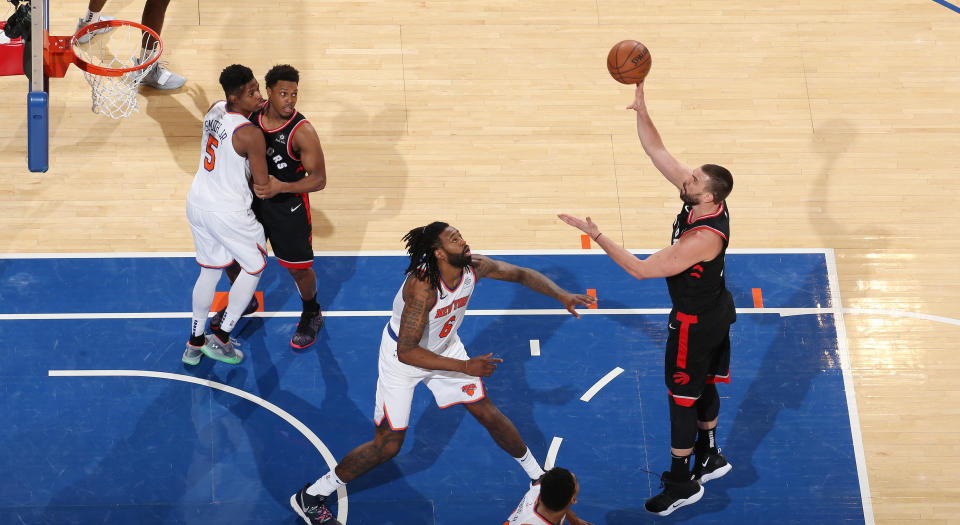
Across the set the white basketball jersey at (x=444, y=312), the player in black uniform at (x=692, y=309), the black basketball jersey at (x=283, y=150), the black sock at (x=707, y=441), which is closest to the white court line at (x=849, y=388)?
the player in black uniform at (x=692, y=309)

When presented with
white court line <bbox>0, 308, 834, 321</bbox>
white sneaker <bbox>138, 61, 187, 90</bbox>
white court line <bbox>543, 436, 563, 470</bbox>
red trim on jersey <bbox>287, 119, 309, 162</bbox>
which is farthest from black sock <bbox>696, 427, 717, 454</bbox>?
white sneaker <bbox>138, 61, 187, 90</bbox>

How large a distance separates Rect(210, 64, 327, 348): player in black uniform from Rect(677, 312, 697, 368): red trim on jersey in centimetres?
262

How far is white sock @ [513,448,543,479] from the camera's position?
6139mm

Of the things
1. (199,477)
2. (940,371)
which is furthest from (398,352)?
(940,371)

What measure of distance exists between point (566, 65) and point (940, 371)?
4300mm

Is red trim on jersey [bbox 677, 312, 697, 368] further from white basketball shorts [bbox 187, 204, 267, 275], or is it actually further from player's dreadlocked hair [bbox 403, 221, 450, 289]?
white basketball shorts [bbox 187, 204, 267, 275]

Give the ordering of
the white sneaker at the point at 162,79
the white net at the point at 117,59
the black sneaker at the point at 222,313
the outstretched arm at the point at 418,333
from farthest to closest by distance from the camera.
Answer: the white sneaker at the point at 162,79
the white net at the point at 117,59
the black sneaker at the point at 222,313
the outstretched arm at the point at 418,333

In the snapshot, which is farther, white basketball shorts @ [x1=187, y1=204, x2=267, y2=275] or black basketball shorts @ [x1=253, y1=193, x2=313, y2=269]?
black basketball shorts @ [x1=253, y1=193, x2=313, y2=269]

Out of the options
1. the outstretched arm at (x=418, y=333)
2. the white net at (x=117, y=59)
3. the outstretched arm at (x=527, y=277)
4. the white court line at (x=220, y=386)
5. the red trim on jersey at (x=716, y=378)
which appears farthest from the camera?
the white net at (x=117, y=59)

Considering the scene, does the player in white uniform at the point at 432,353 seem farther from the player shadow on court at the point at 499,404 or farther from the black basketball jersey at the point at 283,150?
the black basketball jersey at the point at 283,150

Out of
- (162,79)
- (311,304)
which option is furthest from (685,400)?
(162,79)

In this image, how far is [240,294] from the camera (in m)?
6.63

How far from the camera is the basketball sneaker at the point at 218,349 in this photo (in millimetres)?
7004

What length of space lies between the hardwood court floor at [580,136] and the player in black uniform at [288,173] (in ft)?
3.64
